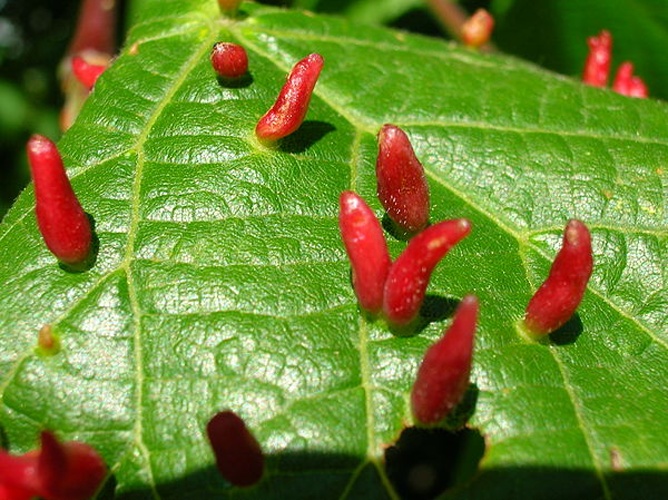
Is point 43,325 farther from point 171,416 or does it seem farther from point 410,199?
point 410,199

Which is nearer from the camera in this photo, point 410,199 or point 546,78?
point 410,199

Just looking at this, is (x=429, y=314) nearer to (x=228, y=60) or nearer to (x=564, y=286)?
(x=564, y=286)

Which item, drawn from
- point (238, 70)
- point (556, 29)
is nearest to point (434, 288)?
point (238, 70)

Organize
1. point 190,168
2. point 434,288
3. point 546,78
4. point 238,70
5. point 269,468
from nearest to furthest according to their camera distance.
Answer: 1. point 269,468
2. point 434,288
3. point 190,168
4. point 238,70
5. point 546,78

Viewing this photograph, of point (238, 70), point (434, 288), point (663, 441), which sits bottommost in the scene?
point (663, 441)

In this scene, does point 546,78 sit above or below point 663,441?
above

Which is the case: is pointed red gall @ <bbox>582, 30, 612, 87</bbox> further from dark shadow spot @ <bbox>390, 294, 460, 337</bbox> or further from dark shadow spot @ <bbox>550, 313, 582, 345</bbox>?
dark shadow spot @ <bbox>390, 294, 460, 337</bbox>

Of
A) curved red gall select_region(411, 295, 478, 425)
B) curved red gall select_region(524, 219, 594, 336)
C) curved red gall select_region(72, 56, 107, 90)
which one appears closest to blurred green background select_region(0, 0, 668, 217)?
curved red gall select_region(72, 56, 107, 90)

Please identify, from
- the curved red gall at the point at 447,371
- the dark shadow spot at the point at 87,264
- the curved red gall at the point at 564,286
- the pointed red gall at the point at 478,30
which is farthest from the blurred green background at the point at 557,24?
the curved red gall at the point at 447,371

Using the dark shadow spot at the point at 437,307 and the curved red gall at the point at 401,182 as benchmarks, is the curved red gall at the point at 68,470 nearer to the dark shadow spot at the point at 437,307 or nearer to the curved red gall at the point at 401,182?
the dark shadow spot at the point at 437,307
